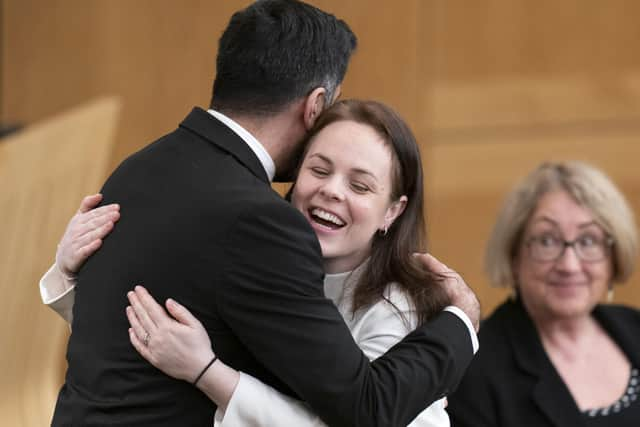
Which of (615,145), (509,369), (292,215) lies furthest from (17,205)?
(615,145)

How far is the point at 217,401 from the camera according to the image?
2195 millimetres

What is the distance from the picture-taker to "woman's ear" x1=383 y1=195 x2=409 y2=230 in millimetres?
2475

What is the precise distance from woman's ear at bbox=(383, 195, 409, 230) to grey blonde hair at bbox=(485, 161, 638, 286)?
1.11 metres

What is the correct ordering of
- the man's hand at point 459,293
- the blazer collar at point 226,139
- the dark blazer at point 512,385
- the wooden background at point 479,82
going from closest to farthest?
the blazer collar at point 226,139 < the man's hand at point 459,293 < the dark blazer at point 512,385 < the wooden background at point 479,82

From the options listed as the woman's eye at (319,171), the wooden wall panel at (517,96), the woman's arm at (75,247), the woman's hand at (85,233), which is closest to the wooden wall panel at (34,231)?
the woman's arm at (75,247)

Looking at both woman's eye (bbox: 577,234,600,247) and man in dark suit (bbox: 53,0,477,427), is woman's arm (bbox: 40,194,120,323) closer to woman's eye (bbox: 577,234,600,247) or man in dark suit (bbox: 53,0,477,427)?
man in dark suit (bbox: 53,0,477,427)

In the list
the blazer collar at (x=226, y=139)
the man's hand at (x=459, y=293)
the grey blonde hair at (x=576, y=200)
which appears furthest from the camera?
the grey blonde hair at (x=576, y=200)

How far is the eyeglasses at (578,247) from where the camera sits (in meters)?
3.50

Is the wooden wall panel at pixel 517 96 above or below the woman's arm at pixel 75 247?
above

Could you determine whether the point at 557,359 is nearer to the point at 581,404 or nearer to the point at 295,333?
the point at 581,404

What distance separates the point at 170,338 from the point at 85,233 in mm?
304

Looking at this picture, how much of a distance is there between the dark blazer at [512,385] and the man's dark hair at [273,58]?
1.16 m

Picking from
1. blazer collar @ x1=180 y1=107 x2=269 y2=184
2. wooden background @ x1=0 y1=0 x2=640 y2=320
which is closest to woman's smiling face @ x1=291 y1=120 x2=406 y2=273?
blazer collar @ x1=180 y1=107 x2=269 y2=184

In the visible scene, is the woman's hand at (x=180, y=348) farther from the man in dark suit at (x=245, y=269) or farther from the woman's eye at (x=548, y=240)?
the woman's eye at (x=548, y=240)
